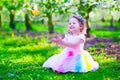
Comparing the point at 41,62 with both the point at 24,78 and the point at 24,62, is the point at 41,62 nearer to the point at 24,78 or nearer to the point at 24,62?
the point at 24,62

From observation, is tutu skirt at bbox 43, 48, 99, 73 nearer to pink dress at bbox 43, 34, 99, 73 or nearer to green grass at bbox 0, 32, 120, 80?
pink dress at bbox 43, 34, 99, 73

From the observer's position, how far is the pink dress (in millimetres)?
11914

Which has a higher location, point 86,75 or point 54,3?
point 54,3

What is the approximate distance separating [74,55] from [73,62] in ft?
0.80

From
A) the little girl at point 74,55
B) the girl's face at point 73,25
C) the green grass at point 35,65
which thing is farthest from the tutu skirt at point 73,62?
the girl's face at point 73,25

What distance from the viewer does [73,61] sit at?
12102 millimetres

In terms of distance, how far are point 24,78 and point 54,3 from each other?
6.61 m

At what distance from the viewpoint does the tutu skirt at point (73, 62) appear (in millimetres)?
11906

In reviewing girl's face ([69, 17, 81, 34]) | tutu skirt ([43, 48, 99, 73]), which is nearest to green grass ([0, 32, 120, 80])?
tutu skirt ([43, 48, 99, 73])

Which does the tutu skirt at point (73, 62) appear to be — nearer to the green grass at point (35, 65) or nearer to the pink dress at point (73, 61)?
the pink dress at point (73, 61)

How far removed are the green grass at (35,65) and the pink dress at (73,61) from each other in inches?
9.9

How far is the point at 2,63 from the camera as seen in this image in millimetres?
13117

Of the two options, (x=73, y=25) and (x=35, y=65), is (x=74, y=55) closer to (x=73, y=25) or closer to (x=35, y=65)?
(x=73, y=25)

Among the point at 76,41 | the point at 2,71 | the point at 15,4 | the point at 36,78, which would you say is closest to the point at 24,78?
the point at 36,78
